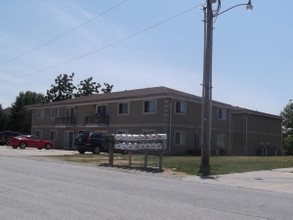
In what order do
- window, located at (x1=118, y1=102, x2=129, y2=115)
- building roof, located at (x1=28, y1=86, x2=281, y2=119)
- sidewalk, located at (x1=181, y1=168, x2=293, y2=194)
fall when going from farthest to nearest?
window, located at (x1=118, y1=102, x2=129, y2=115) < building roof, located at (x1=28, y1=86, x2=281, y2=119) < sidewalk, located at (x1=181, y1=168, x2=293, y2=194)

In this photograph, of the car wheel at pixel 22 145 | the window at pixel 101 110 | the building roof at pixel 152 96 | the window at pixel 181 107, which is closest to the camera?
the building roof at pixel 152 96

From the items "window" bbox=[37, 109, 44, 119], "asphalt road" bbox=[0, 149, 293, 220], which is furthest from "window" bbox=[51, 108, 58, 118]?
"asphalt road" bbox=[0, 149, 293, 220]

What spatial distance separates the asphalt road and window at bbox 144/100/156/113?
26.9m

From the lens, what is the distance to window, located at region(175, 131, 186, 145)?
139 ft

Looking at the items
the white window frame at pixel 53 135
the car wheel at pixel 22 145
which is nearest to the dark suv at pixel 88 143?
the car wheel at pixel 22 145

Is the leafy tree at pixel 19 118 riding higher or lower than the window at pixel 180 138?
higher

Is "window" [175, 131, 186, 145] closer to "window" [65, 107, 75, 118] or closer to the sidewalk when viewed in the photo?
"window" [65, 107, 75, 118]

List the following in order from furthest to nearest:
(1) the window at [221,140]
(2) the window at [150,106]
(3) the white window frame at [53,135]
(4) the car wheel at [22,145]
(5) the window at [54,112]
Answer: (5) the window at [54,112] < (3) the white window frame at [53,135] < (1) the window at [221,140] < (4) the car wheel at [22,145] < (2) the window at [150,106]

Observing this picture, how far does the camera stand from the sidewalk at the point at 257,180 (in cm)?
1655

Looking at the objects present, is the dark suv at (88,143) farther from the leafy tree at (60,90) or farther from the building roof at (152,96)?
the leafy tree at (60,90)

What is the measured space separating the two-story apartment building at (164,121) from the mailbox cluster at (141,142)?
51.8 feet

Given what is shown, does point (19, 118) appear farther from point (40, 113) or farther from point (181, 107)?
point (181, 107)

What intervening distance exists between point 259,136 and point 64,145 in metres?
21.8

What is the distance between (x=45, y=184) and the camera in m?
14.3
